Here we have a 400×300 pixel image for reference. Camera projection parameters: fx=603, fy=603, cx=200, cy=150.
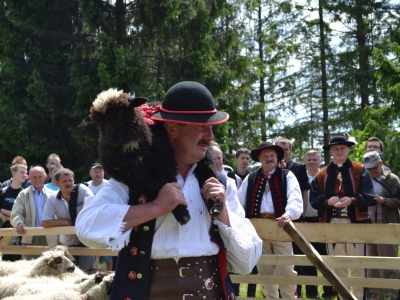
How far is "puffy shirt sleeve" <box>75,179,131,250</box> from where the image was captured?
8.98 ft

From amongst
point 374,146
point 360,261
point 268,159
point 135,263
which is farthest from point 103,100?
point 374,146

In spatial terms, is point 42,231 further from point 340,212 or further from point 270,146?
point 340,212

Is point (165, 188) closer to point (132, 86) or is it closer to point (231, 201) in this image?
→ point (231, 201)

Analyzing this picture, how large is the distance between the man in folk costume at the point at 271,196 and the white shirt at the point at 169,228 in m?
3.91

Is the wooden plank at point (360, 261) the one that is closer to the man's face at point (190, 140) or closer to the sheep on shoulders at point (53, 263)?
the sheep on shoulders at point (53, 263)

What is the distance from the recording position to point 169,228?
9.56ft

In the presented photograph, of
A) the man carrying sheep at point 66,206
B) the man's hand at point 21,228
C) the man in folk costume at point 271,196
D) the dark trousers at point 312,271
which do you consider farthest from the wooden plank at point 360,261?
the man's hand at point 21,228

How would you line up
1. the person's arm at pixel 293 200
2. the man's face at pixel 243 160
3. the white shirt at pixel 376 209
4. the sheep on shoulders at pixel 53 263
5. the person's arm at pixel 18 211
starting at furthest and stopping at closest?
the man's face at pixel 243 160
the person's arm at pixel 18 211
the white shirt at pixel 376 209
the sheep on shoulders at pixel 53 263
the person's arm at pixel 293 200

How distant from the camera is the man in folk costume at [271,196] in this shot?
22.9 ft

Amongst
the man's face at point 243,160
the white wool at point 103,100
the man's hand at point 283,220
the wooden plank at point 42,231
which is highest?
the man's face at point 243,160

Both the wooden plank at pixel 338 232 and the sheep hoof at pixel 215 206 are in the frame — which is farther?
the wooden plank at pixel 338 232

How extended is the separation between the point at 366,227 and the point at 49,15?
14306 mm

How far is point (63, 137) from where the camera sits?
58.1 feet

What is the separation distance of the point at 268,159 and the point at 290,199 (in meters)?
0.70
